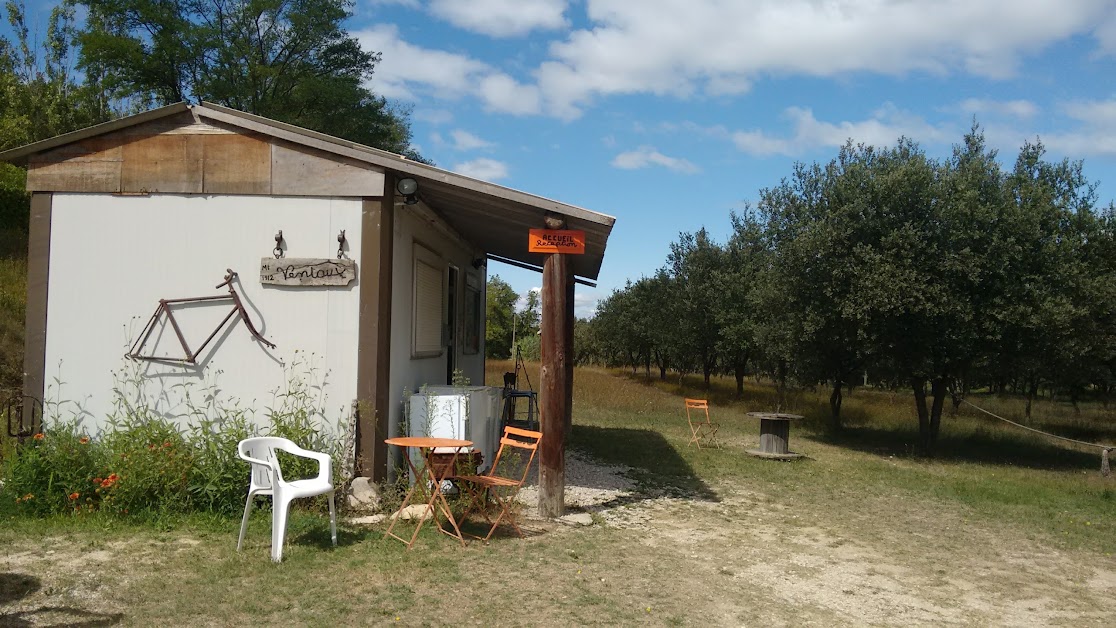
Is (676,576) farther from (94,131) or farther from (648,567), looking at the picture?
(94,131)

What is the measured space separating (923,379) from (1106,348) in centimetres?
357

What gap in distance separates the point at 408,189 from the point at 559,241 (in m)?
1.40

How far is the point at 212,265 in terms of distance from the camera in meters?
6.88

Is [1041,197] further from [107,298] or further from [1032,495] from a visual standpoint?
[107,298]

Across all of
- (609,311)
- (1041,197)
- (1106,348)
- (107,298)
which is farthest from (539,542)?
(609,311)

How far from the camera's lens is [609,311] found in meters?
35.9

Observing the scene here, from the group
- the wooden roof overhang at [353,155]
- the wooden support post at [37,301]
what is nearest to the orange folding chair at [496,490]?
the wooden roof overhang at [353,155]

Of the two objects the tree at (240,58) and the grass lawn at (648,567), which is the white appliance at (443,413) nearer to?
the grass lawn at (648,567)

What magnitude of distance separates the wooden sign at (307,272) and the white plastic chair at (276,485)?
5.11 feet

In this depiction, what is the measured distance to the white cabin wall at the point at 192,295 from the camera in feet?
22.3

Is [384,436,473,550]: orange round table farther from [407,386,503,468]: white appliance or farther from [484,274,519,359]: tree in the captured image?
[484,274,519,359]: tree

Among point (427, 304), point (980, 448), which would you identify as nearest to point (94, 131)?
point (427, 304)

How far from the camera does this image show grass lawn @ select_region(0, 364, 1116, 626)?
14.9ft

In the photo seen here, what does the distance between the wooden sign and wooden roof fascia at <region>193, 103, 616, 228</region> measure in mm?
921
